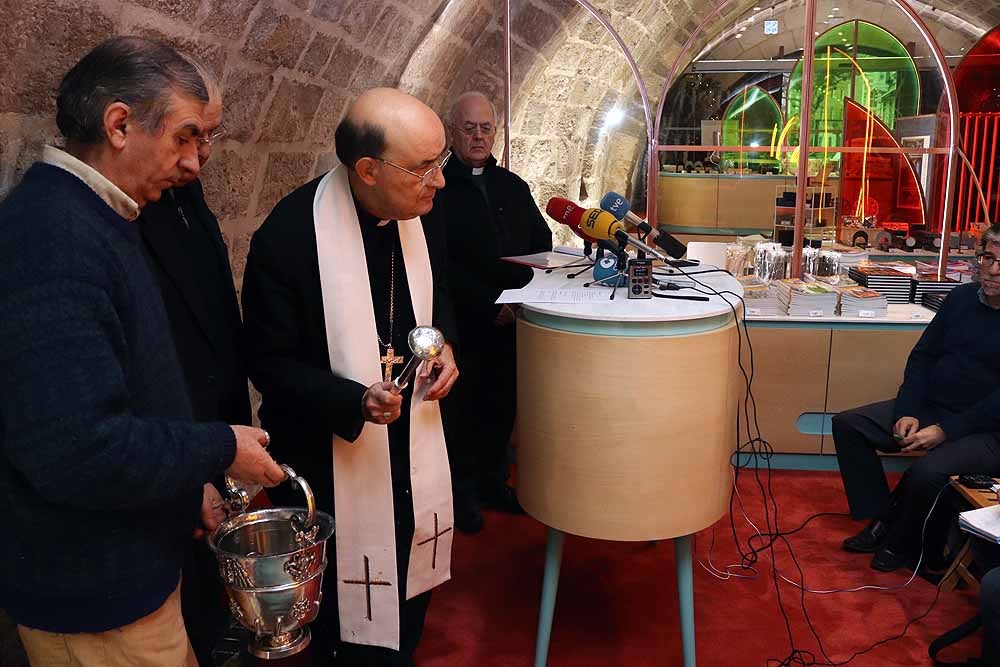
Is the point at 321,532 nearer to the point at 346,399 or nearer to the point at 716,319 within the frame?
the point at 346,399

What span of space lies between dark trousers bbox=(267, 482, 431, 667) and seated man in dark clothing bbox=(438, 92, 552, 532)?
1.13 metres

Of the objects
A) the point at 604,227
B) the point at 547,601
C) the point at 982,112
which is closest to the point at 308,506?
the point at 547,601

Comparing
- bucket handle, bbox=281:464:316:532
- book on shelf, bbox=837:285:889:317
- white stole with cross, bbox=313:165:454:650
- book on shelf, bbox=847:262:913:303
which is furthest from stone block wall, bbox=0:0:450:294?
book on shelf, bbox=847:262:913:303

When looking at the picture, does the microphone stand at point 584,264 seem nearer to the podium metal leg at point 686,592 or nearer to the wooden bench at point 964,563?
the podium metal leg at point 686,592

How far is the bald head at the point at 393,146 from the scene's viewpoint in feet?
7.65

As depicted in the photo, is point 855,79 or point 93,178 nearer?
point 93,178

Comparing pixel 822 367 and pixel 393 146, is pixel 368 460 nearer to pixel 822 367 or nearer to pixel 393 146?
pixel 393 146

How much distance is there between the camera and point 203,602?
8.25 ft

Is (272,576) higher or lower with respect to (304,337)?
lower

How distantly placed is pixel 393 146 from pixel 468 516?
2.14m

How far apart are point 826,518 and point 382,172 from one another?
2.82 meters

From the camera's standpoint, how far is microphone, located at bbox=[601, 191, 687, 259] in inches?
120

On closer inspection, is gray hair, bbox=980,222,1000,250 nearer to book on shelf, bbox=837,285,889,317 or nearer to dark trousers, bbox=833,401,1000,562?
dark trousers, bbox=833,401,1000,562

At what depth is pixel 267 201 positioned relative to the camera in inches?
155
